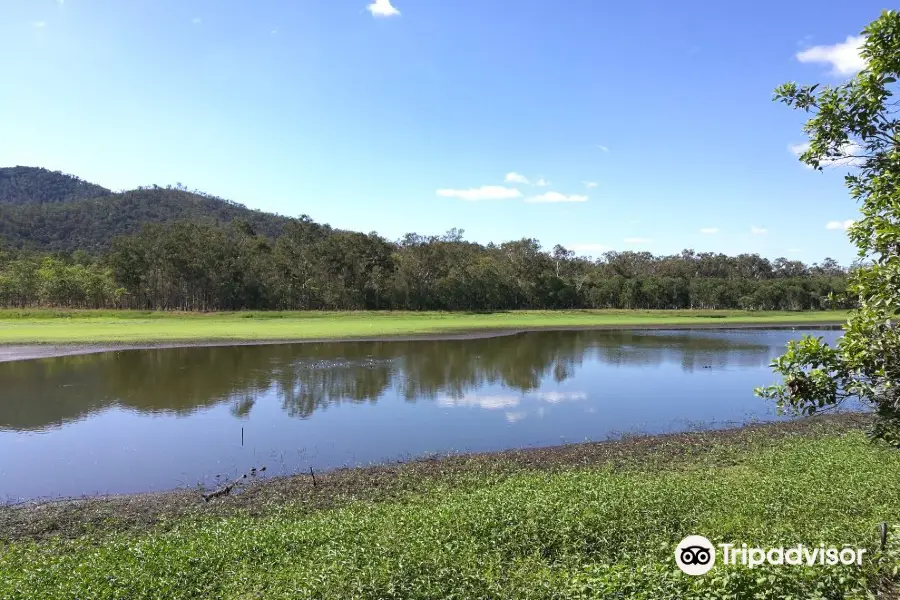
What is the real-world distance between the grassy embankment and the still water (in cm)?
296

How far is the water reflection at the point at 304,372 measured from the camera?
23547 mm

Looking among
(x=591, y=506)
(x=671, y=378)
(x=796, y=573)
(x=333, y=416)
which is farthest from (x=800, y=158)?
(x=671, y=378)

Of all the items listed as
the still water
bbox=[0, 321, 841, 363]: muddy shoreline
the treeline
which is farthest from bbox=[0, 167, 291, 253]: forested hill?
the still water

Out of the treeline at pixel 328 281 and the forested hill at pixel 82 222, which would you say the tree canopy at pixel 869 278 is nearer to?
the treeline at pixel 328 281

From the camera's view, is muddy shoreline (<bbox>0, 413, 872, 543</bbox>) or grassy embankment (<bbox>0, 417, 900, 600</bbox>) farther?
muddy shoreline (<bbox>0, 413, 872, 543</bbox>)

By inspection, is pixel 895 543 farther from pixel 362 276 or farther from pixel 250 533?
pixel 362 276

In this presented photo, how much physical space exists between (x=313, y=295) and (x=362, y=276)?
28.9ft

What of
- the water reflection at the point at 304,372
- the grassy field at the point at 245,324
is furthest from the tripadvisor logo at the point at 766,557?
the grassy field at the point at 245,324

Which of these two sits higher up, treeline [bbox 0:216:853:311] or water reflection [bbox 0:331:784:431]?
treeline [bbox 0:216:853:311]

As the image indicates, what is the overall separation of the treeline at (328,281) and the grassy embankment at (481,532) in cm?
8104

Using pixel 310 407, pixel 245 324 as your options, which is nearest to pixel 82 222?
pixel 245 324

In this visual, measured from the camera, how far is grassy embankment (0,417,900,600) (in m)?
6.63

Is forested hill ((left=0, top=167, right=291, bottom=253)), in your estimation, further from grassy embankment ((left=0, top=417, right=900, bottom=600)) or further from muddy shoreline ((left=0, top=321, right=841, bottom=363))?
grassy embankment ((left=0, top=417, right=900, bottom=600))

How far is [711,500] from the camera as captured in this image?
32.6 ft
